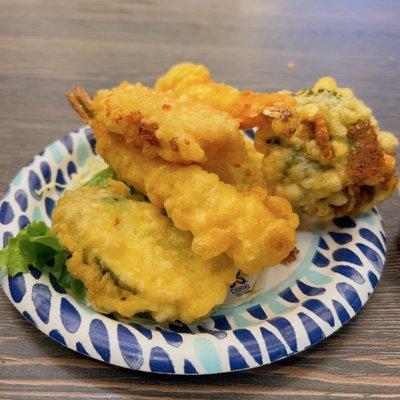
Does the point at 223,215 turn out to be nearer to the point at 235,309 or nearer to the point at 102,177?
the point at 235,309

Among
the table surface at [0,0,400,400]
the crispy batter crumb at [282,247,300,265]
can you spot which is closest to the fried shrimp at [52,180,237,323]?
the table surface at [0,0,400,400]

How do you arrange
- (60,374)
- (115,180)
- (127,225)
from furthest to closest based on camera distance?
(115,180) → (127,225) → (60,374)

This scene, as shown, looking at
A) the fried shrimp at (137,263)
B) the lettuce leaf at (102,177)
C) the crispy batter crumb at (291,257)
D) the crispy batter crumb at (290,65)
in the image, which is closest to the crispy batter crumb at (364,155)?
the crispy batter crumb at (291,257)

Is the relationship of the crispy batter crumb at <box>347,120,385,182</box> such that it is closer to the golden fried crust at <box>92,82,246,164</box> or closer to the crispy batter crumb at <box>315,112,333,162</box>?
the crispy batter crumb at <box>315,112,333,162</box>

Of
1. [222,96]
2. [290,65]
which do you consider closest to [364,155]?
[222,96]

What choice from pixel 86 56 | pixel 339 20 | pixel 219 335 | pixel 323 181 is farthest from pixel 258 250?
pixel 339 20

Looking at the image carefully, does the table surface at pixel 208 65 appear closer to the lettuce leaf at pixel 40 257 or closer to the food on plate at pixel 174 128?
the lettuce leaf at pixel 40 257

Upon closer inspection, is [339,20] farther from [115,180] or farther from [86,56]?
[115,180]
